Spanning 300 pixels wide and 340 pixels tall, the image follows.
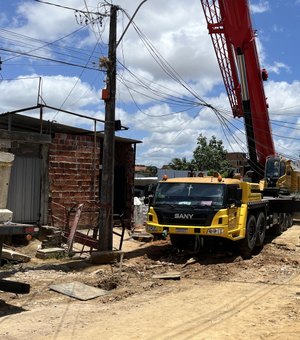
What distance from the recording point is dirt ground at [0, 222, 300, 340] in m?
6.83

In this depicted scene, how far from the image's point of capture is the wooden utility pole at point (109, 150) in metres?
12.9

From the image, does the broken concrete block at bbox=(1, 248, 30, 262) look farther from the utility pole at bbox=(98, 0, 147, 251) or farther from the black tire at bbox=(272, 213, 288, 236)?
the black tire at bbox=(272, 213, 288, 236)

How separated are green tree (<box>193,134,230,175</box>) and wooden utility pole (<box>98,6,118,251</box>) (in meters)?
41.6

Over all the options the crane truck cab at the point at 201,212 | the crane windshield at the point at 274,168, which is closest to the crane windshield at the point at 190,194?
the crane truck cab at the point at 201,212

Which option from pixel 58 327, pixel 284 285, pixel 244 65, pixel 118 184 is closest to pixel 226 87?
pixel 244 65

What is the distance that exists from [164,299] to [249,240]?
18.1 ft

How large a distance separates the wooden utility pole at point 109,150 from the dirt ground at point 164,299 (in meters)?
0.88

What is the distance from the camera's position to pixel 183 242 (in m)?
14.4

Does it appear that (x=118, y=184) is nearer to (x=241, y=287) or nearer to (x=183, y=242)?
(x=183, y=242)

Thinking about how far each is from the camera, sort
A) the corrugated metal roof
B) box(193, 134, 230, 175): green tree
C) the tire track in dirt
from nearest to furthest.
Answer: the tire track in dirt → the corrugated metal roof → box(193, 134, 230, 175): green tree

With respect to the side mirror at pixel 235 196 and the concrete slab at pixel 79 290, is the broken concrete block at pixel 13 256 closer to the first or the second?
the concrete slab at pixel 79 290

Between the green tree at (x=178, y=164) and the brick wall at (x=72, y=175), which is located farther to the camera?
the green tree at (x=178, y=164)

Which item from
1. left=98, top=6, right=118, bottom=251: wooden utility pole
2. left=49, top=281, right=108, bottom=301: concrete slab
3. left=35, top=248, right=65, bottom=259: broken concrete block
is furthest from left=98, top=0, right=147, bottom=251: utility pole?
left=49, top=281, right=108, bottom=301: concrete slab

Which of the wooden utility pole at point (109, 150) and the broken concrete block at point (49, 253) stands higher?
the wooden utility pole at point (109, 150)
